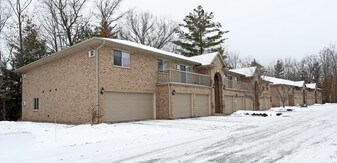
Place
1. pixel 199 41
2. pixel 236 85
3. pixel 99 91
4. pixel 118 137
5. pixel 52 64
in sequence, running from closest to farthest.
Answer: pixel 118 137
pixel 99 91
pixel 52 64
pixel 236 85
pixel 199 41

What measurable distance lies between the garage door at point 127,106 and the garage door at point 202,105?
5.26m

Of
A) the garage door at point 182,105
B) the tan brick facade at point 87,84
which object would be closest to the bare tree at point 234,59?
the tan brick facade at point 87,84

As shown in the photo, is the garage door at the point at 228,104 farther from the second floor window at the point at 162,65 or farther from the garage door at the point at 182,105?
the second floor window at the point at 162,65

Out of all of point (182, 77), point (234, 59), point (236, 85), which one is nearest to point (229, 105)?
point (236, 85)

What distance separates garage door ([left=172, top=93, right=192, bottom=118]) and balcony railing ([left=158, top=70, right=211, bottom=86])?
1.28 m

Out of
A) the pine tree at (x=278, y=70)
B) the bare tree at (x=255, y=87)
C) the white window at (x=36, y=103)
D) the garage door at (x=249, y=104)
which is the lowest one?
the garage door at (x=249, y=104)

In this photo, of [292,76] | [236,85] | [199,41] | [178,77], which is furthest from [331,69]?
[178,77]

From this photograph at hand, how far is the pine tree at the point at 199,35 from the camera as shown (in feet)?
156

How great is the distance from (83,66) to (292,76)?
74.1 meters

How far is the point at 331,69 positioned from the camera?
72938 mm

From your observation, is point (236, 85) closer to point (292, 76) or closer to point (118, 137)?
point (118, 137)

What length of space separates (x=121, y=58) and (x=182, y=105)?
269 inches

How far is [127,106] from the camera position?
65.1 ft

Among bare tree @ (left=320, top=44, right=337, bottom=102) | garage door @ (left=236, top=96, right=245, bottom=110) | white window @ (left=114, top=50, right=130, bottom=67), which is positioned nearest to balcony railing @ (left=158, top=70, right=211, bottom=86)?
white window @ (left=114, top=50, right=130, bottom=67)
